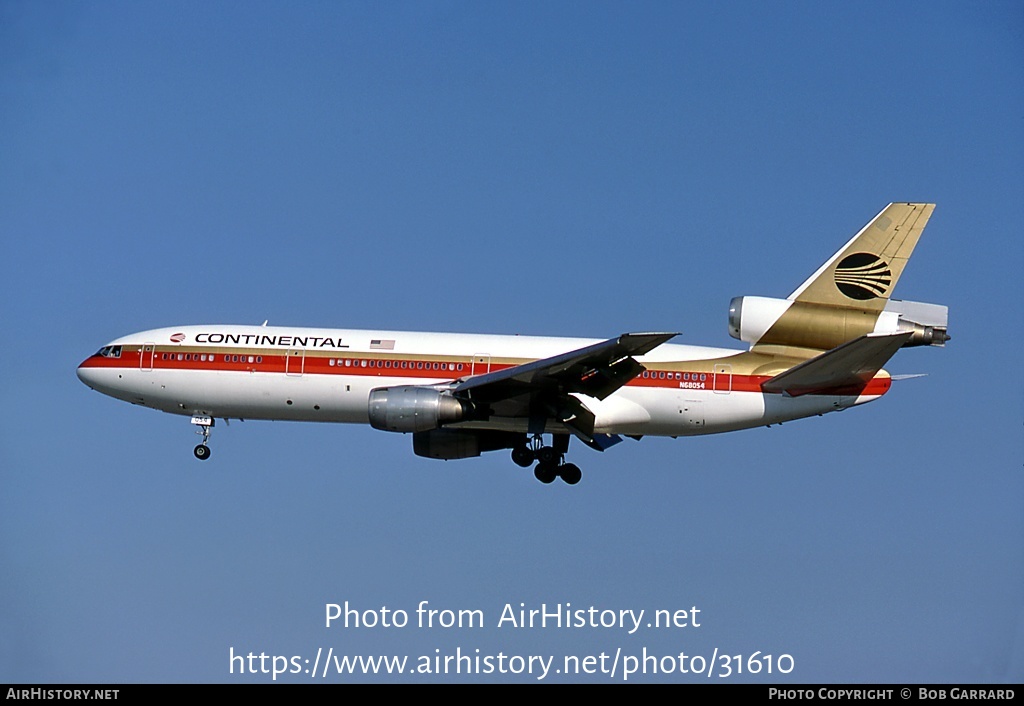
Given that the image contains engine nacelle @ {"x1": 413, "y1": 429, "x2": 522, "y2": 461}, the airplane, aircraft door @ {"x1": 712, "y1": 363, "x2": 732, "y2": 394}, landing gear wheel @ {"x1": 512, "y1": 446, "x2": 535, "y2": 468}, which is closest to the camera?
the airplane

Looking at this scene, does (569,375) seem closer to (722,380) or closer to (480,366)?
(480,366)

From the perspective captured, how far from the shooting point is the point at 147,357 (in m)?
49.6

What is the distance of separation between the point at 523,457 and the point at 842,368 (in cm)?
1049

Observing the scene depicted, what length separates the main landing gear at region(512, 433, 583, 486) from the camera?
47750 millimetres

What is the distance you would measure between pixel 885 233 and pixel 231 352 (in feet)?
70.5

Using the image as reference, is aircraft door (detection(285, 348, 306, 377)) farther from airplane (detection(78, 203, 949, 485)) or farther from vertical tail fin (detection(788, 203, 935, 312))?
vertical tail fin (detection(788, 203, 935, 312))

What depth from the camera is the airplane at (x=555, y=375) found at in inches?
1777

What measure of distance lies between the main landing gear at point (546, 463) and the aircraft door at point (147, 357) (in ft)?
40.8

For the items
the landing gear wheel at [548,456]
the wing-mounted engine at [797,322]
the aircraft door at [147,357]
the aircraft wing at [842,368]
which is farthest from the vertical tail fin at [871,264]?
the aircraft door at [147,357]

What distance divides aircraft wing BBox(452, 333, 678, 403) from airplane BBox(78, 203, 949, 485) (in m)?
0.07

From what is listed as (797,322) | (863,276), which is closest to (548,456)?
(797,322)

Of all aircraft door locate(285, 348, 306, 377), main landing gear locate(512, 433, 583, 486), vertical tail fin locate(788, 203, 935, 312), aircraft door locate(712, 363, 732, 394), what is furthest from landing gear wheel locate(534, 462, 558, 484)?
vertical tail fin locate(788, 203, 935, 312)
